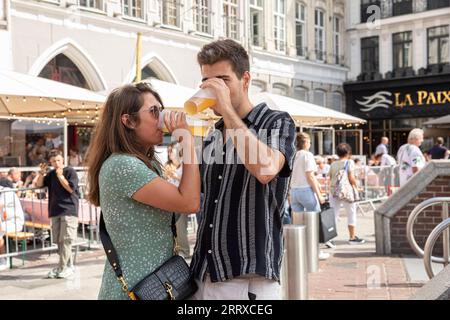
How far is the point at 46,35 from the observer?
13.9 meters

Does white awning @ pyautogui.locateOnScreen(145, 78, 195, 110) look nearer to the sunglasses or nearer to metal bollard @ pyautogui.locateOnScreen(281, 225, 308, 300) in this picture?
metal bollard @ pyautogui.locateOnScreen(281, 225, 308, 300)

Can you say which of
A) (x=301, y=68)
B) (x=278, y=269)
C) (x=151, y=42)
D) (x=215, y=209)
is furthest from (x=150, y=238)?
(x=301, y=68)

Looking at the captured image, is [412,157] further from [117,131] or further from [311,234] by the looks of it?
[117,131]

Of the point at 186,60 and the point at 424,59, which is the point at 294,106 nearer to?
the point at 186,60

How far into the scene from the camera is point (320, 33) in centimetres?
2512

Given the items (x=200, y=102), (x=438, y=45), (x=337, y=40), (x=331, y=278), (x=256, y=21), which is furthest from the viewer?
(x=337, y=40)

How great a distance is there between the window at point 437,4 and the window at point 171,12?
13.6 metres

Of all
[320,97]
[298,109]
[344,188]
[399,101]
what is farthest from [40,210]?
[399,101]

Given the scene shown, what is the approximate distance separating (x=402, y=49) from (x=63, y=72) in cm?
1767

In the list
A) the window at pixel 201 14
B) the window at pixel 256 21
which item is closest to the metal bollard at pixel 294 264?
the window at pixel 201 14

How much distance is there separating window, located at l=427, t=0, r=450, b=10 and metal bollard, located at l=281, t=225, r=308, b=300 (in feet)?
77.5

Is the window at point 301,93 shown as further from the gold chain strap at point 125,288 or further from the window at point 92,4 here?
the gold chain strap at point 125,288
